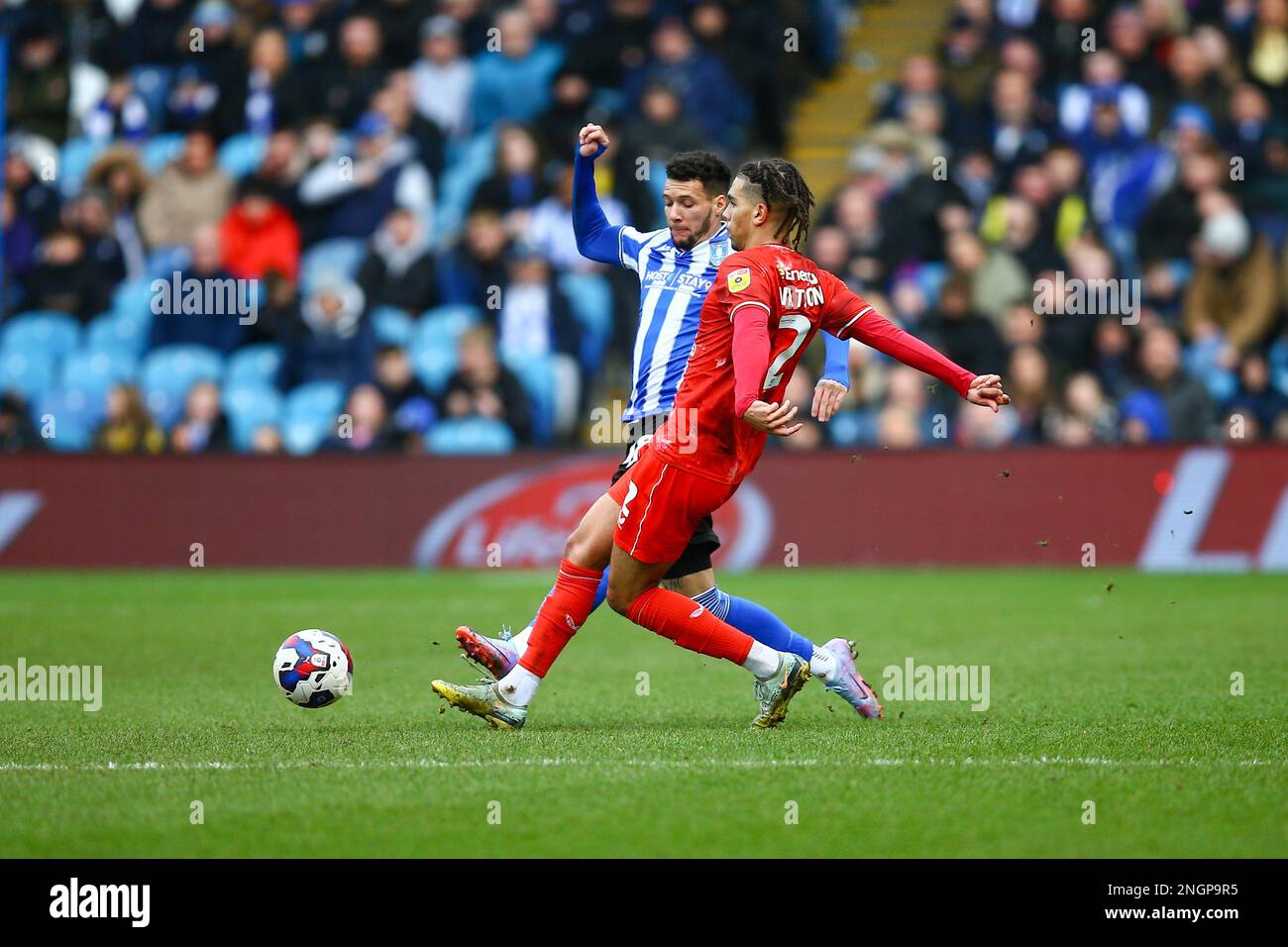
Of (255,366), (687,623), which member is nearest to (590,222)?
(687,623)

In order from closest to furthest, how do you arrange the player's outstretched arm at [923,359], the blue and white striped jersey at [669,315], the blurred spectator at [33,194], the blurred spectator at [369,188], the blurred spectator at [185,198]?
the player's outstretched arm at [923,359], the blue and white striped jersey at [669,315], the blurred spectator at [369,188], the blurred spectator at [185,198], the blurred spectator at [33,194]

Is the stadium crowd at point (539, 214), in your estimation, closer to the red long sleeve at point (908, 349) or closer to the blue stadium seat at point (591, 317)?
the blue stadium seat at point (591, 317)

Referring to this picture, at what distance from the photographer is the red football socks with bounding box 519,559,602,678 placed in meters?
7.29

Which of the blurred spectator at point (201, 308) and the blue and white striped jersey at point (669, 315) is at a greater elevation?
the blurred spectator at point (201, 308)

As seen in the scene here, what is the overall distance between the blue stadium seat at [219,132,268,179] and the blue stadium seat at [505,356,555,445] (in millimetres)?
4002

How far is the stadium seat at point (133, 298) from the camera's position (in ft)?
57.6

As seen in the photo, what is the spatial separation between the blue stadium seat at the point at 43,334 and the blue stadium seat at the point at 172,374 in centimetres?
97

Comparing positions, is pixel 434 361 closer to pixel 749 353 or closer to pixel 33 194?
pixel 33 194

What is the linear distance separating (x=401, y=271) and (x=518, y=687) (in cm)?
1040

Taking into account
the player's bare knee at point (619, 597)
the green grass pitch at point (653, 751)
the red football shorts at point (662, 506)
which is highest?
the red football shorts at point (662, 506)

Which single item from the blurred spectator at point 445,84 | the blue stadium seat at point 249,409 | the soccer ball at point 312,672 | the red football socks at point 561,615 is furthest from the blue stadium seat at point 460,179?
the red football socks at point 561,615

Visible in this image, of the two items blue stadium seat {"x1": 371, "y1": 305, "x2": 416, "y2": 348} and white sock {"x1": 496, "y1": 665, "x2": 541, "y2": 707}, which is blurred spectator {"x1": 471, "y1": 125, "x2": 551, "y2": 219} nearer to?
blue stadium seat {"x1": 371, "y1": 305, "x2": 416, "y2": 348}

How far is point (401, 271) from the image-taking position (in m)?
17.1

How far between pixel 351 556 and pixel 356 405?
1.39 metres
